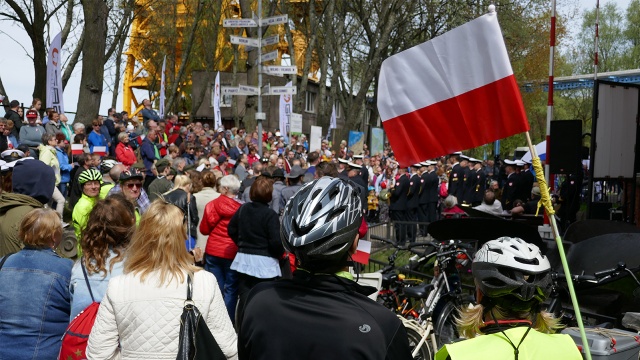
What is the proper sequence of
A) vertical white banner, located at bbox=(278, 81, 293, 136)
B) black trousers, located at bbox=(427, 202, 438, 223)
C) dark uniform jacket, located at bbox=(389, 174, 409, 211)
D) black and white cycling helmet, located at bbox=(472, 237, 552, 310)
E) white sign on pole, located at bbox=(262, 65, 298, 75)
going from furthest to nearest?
vertical white banner, located at bbox=(278, 81, 293, 136) < black trousers, located at bbox=(427, 202, 438, 223) < dark uniform jacket, located at bbox=(389, 174, 409, 211) < white sign on pole, located at bbox=(262, 65, 298, 75) < black and white cycling helmet, located at bbox=(472, 237, 552, 310)

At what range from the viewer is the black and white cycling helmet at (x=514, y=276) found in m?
3.04

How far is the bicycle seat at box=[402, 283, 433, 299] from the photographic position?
7.62 meters

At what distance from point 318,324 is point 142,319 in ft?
5.10

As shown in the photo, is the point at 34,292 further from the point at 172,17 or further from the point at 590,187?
the point at 172,17

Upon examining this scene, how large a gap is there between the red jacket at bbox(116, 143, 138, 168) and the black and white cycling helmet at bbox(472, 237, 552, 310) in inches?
585

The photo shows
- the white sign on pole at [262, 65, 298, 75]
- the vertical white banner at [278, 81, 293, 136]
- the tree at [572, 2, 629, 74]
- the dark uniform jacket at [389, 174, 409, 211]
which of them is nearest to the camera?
the white sign on pole at [262, 65, 298, 75]

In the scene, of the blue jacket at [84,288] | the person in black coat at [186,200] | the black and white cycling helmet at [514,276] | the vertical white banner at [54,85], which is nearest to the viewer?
the black and white cycling helmet at [514,276]

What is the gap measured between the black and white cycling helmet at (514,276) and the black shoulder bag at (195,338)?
4.74ft

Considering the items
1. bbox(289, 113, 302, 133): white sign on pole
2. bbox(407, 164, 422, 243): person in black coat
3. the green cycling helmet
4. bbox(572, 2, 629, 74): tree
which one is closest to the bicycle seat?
the green cycling helmet

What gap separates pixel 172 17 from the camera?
41.7 m

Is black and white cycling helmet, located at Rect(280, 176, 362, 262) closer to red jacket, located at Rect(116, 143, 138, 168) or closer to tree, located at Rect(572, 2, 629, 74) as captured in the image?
red jacket, located at Rect(116, 143, 138, 168)

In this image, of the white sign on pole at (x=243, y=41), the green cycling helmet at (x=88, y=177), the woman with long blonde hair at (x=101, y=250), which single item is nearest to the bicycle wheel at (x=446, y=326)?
the green cycling helmet at (x=88, y=177)

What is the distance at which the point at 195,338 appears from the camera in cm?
401

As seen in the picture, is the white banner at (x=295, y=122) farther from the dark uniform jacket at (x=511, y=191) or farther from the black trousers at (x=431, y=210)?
the dark uniform jacket at (x=511, y=191)
